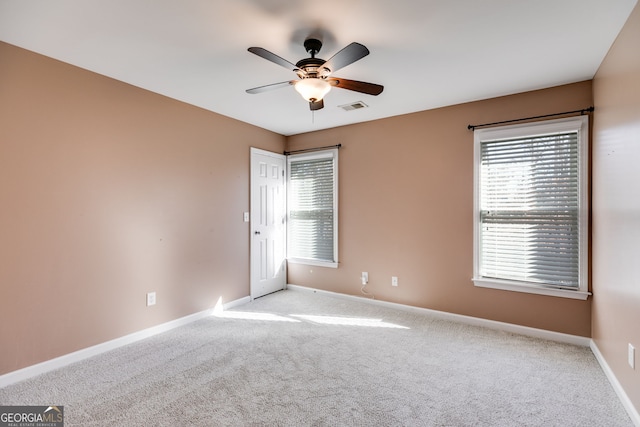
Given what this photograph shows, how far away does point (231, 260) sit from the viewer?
4.01 m

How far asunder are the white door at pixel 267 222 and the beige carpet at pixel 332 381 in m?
1.25

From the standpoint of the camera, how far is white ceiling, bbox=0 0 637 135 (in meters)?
1.85

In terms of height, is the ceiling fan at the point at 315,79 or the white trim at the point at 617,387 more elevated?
the ceiling fan at the point at 315,79

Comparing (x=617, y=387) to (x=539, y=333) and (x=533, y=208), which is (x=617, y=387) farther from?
(x=533, y=208)

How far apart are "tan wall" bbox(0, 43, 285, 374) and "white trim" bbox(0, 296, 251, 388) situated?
0.05 metres

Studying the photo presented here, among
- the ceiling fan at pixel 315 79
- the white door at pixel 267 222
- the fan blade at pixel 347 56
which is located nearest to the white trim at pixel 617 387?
the ceiling fan at pixel 315 79

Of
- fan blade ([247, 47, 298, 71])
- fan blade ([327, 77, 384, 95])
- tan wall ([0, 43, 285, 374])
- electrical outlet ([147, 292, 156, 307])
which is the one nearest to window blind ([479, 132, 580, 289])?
fan blade ([327, 77, 384, 95])

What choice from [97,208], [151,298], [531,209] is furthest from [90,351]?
[531,209]

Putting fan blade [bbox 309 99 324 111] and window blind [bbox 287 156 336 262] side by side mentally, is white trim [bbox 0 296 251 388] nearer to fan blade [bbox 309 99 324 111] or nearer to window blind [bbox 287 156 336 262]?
window blind [bbox 287 156 336 262]

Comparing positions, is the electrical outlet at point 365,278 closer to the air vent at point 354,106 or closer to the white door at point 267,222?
the white door at point 267,222

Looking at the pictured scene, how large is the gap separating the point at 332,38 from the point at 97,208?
250 centimetres

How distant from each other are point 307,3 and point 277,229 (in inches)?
133

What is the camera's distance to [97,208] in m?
2.71

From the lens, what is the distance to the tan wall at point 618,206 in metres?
1.84
